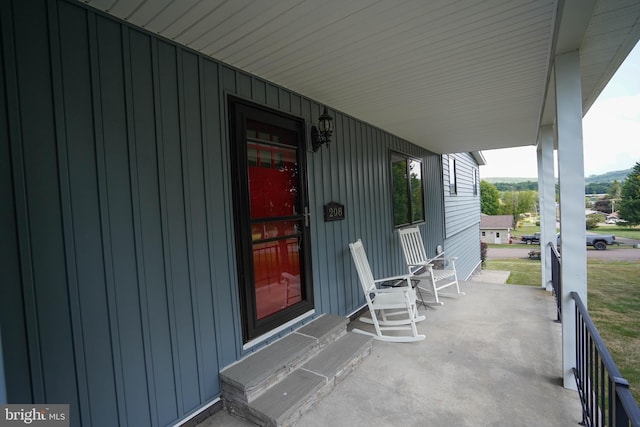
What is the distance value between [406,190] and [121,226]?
464cm

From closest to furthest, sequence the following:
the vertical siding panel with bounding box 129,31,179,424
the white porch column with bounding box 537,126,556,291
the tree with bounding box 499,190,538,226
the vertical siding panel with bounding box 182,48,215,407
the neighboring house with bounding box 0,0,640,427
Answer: the neighboring house with bounding box 0,0,640,427
the vertical siding panel with bounding box 129,31,179,424
the vertical siding panel with bounding box 182,48,215,407
the white porch column with bounding box 537,126,556,291
the tree with bounding box 499,190,538,226

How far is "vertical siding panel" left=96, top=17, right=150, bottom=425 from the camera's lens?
1606mm

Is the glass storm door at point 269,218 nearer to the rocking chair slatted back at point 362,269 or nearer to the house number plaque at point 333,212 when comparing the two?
the house number plaque at point 333,212

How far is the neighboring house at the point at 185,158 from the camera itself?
4.48 ft

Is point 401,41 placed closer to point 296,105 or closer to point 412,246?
point 296,105

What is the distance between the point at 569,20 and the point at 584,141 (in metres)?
0.82

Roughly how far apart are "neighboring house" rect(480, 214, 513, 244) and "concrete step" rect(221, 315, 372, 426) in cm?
3573

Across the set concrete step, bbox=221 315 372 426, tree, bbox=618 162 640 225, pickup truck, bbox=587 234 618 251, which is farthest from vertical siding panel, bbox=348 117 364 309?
pickup truck, bbox=587 234 618 251

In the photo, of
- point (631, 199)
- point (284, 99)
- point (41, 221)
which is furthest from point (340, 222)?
point (631, 199)

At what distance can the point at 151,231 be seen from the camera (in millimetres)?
1781

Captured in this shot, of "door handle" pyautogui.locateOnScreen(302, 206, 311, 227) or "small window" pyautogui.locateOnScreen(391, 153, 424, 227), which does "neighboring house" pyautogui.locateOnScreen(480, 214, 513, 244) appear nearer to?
"small window" pyautogui.locateOnScreen(391, 153, 424, 227)

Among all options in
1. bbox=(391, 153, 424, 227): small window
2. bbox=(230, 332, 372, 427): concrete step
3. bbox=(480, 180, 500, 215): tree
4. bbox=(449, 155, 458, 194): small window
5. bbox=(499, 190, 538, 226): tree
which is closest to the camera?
bbox=(230, 332, 372, 427): concrete step

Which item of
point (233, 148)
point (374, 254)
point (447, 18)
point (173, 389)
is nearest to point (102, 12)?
point (233, 148)

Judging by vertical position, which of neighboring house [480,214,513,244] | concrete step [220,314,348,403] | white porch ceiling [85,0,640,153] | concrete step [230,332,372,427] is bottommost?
neighboring house [480,214,513,244]
